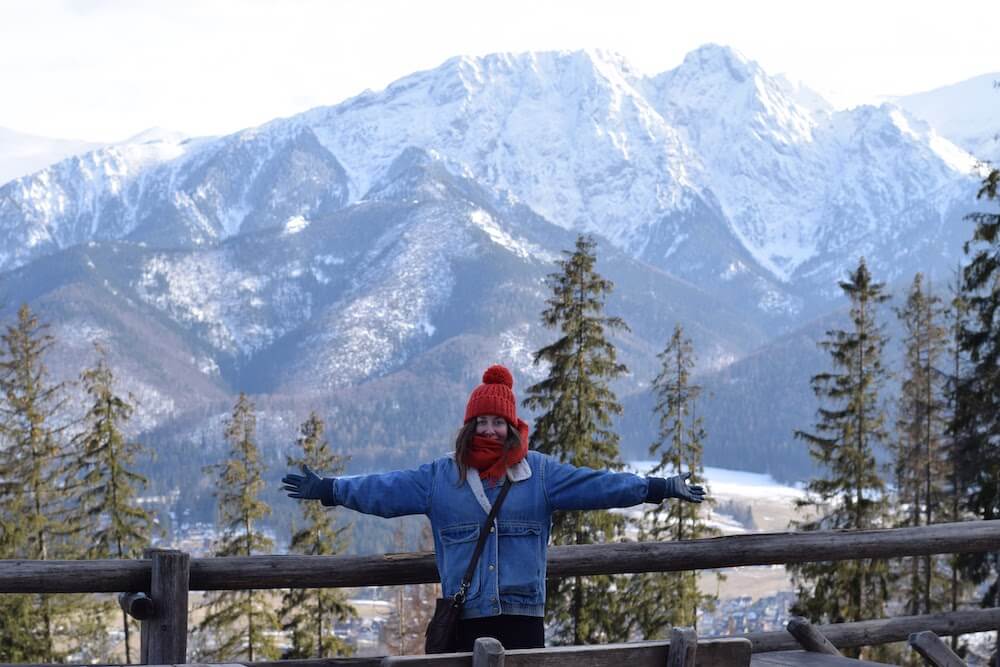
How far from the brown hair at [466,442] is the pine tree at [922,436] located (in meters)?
24.0

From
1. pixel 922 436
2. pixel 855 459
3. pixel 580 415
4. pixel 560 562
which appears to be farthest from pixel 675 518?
pixel 560 562

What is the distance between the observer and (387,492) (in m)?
5.47

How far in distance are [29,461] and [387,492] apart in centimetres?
2281

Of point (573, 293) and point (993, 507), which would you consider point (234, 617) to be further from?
point (993, 507)

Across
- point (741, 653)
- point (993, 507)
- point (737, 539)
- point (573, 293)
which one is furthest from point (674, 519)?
point (741, 653)

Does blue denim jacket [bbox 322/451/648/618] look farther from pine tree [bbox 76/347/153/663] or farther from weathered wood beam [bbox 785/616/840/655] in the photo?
pine tree [bbox 76/347/153/663]

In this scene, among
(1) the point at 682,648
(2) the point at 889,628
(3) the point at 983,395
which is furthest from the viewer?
(3) the point at 983,395

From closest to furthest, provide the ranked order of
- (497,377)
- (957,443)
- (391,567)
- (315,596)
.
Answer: (497,377) → (391,567) → (957,443) → (315,596)

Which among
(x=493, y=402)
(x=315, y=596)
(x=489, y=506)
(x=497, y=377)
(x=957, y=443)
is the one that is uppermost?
(x=497, y=377)

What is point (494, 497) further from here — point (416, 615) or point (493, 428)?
point (416, 615)

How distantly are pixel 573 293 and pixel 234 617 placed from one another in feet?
39.7

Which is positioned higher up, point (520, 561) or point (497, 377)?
point (497, 377)

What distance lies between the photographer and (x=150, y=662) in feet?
18.3

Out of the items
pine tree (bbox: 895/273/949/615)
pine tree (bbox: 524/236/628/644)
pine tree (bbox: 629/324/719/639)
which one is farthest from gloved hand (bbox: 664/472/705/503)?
pine tree (bbox: 895/273/949/615)
